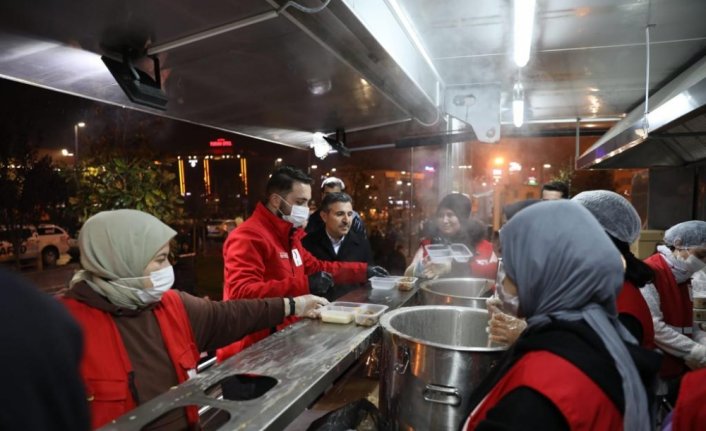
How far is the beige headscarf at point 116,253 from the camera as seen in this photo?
1.41 metres

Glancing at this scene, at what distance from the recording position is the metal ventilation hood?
92.3 inches

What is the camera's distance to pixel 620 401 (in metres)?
0.94

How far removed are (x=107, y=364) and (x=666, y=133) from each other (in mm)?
3545

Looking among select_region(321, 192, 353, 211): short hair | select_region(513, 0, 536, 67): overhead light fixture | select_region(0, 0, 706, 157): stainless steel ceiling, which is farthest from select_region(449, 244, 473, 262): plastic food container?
select_region(513, 0, 536, 67): overhead light fixture

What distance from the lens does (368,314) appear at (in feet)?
6.57

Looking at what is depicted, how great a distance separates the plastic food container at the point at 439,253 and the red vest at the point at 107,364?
77.7 inches

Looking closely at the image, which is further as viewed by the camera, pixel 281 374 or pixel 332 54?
pixel 332 54

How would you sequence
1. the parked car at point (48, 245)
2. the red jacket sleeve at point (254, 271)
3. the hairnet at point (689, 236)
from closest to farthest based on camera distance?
the red jacket sleeve at point (254, 271) → the hairnet at point (689, 236) → the parked car at point (48, 245)

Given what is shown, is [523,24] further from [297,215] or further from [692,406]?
[692,406]

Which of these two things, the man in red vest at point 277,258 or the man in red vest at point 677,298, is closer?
the man in red vest at point 277,258

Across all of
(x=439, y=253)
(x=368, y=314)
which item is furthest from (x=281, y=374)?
(x=439, y=253)

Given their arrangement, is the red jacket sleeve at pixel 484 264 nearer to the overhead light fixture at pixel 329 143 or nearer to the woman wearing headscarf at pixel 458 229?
the woman wearing headscarf at pixel 458 229

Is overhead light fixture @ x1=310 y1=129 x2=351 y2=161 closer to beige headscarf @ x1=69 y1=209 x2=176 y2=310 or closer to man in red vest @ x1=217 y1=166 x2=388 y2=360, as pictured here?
man in red vest @ x1=217 y1=166 x2=388 y2=360

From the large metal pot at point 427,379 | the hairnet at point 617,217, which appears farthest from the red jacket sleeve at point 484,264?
the large metal pot at point 427,379
